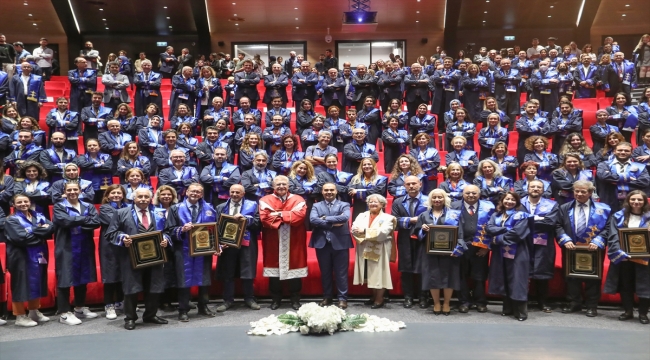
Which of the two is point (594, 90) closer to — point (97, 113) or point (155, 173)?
point (155, 173)

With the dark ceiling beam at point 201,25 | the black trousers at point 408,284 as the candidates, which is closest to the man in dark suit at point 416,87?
the black trousers at point 408,284

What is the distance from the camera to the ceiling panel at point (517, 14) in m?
21.3

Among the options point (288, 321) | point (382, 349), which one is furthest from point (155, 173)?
point (382, 349)

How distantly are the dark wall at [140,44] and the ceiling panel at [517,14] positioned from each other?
401 inches

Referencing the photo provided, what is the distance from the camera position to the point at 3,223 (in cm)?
735

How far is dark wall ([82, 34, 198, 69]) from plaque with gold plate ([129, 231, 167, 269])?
17.2m

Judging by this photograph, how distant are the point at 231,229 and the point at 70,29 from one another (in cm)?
1771

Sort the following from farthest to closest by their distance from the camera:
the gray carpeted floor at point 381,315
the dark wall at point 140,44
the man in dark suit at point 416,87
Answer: the dark wall at point 140,44
the man in dark suit at point 416,87
the gray carpeted floor at point 381,315

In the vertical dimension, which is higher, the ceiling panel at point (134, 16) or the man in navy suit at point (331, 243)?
the ceiling panel at point (134, 16)

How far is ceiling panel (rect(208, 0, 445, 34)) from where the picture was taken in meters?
21.2

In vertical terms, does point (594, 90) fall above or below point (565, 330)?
above

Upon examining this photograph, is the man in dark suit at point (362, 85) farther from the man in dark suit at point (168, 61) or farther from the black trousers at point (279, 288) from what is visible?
the black trousers at point (279, 288)

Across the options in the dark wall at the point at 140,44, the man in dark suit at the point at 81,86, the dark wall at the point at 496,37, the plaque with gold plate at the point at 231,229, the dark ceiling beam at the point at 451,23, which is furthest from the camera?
the dark wall at the point at 140,44

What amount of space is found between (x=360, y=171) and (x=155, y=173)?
12.4 feet
